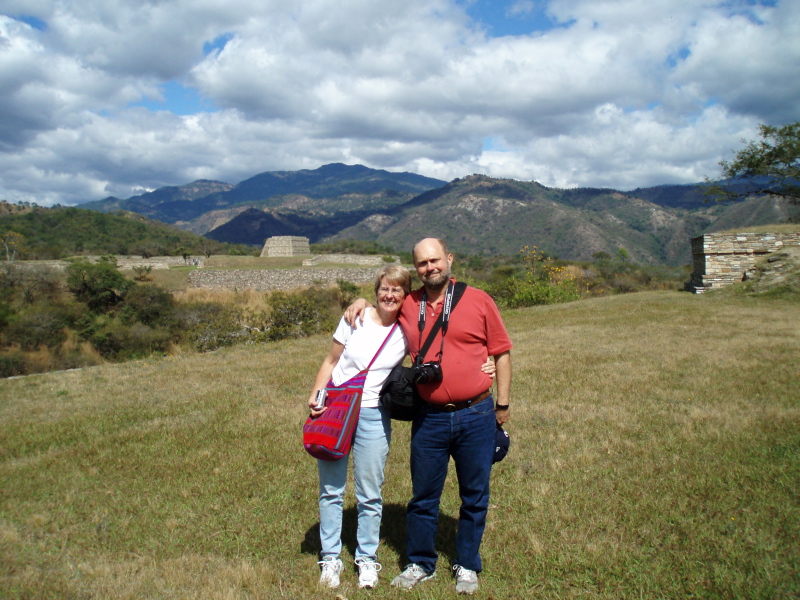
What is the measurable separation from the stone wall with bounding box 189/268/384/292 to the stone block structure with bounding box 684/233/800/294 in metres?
19.6

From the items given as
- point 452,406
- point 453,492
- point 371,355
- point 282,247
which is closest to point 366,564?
point 452,406

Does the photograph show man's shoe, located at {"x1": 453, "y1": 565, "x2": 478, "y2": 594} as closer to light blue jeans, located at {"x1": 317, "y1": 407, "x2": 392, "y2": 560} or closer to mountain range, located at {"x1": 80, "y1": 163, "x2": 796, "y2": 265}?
light blue jeans, located at {"x1": 317, "y1": 407, "x2": 392, "y2": 560}

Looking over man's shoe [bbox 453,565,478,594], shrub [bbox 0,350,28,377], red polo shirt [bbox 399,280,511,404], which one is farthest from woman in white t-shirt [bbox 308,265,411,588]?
shrub [bbox 0,350,28,377]

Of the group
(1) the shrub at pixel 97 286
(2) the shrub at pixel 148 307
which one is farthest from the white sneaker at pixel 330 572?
(1) the shrub at pixel 97 286

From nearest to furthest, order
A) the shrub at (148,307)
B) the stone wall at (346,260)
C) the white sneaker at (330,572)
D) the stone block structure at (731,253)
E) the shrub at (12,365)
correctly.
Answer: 1. the white sneaker at (330,572)
2. the shrub at (12,365)
3. the stone block structure at (731,253)
4. the shrub at (148,307)
5. the stone wall at (346,260)

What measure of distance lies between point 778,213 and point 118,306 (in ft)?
164

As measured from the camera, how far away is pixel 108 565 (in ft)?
9.71

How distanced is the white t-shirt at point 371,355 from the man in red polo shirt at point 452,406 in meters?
0.07

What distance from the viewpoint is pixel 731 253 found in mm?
16219

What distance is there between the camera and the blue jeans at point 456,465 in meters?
2.54

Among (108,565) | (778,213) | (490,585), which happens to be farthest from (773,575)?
(778,213)

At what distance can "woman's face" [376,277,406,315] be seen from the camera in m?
2.60

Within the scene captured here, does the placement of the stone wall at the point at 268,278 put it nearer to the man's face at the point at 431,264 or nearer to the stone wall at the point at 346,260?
the stone wall at the point at 346,260

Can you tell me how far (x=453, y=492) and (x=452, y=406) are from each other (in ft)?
5.46
